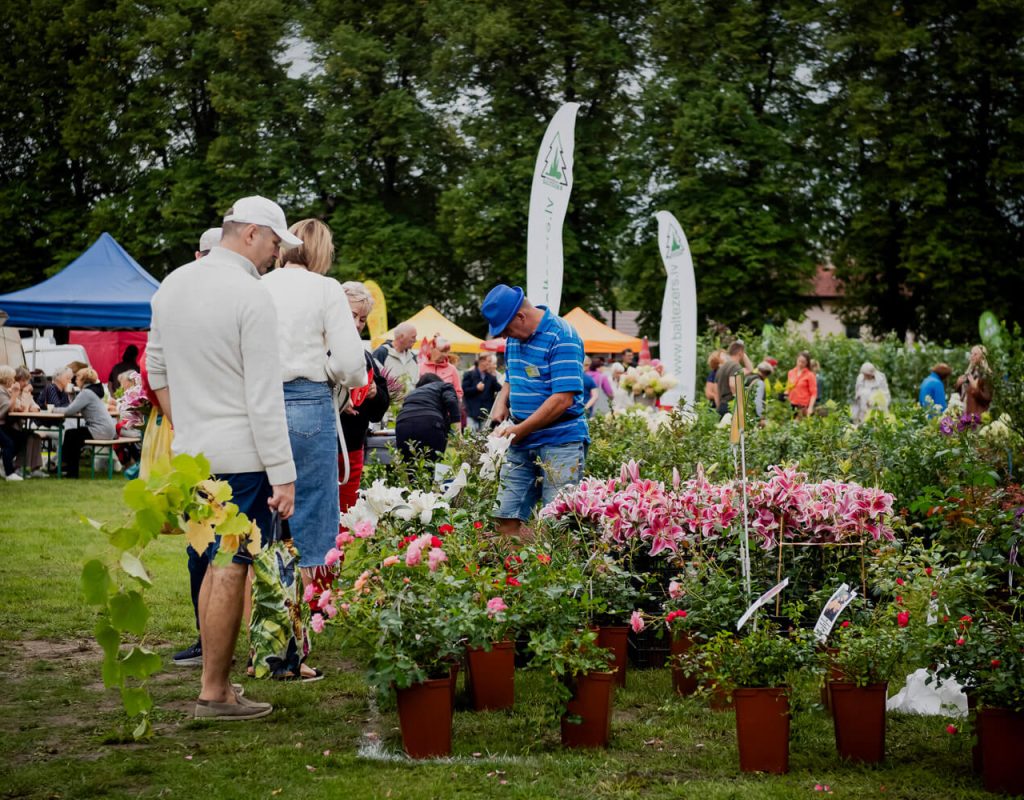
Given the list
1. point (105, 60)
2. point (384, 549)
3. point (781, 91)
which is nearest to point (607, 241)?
point (781, 91)

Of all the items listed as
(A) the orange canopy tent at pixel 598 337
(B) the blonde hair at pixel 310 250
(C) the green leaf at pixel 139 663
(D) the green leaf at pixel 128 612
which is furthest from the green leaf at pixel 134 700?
(A) the orange canopy tent at pixel 598 337

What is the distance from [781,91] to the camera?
94.9 feet

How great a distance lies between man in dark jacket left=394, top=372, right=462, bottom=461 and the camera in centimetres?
756

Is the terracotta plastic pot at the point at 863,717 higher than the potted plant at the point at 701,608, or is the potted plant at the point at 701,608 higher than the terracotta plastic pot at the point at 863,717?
the potted plant at the point at 701,608

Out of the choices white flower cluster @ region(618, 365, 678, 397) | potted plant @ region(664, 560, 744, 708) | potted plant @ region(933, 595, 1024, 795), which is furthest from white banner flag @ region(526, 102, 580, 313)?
potted plant @ region(933, 595, 1024, 795)

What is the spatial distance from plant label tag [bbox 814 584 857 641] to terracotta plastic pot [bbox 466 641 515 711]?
1.20m

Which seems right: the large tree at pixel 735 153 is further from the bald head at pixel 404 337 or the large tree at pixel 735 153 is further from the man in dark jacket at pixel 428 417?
the man in dark jacket at pixel 428 417

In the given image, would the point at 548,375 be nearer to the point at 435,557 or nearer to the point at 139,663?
the point at 435,557

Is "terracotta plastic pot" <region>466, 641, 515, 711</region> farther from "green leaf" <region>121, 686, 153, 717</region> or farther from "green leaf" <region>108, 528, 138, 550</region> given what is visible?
"green leaf" <region>108, 528, 138, 550</region>

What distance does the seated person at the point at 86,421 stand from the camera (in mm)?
14266

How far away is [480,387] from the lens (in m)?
15.3

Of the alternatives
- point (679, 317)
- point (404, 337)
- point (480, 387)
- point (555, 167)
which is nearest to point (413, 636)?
point (404, 337)

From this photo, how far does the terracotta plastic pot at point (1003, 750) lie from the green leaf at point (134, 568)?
2.47 meters

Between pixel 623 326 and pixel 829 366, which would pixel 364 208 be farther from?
pixel 623 326
